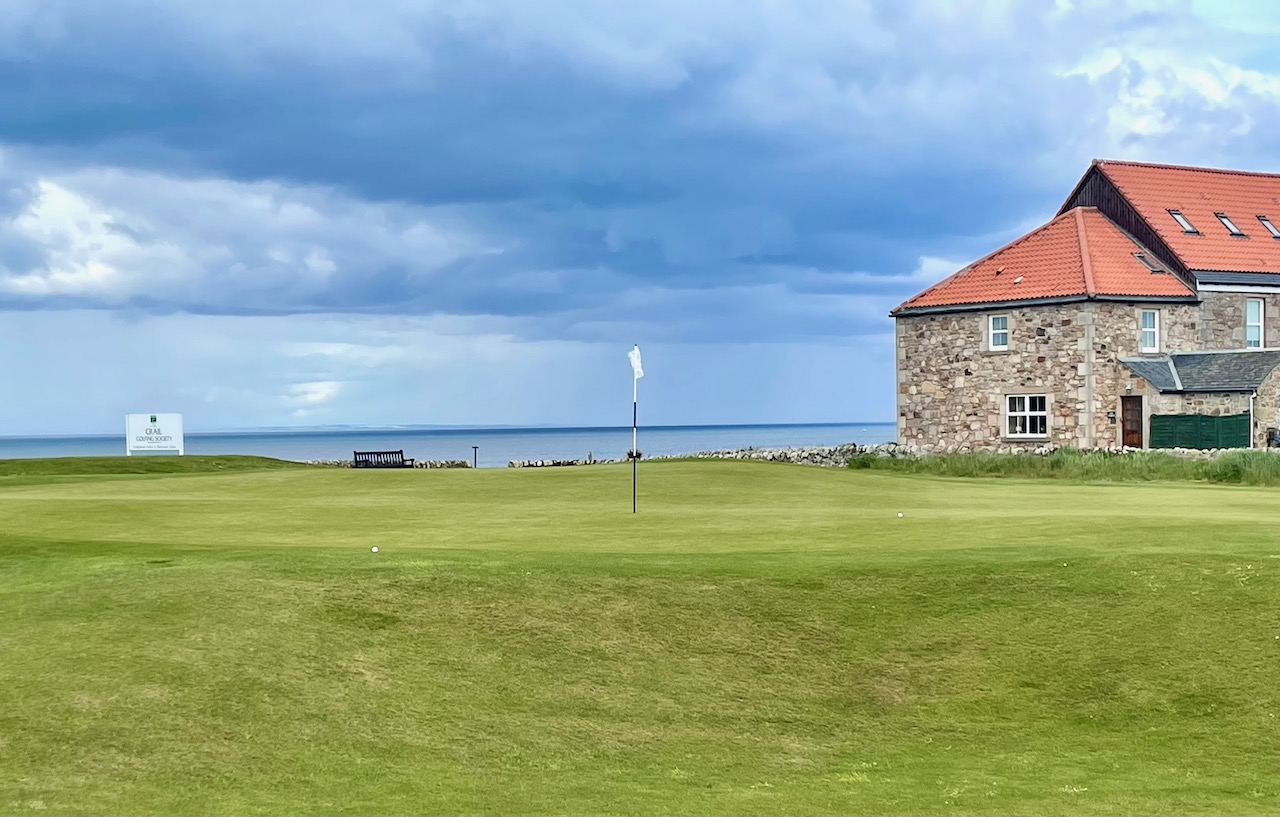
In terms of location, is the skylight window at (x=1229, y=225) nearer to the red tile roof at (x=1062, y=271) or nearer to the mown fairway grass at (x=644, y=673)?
the red tile roof at (x=1062, y=271)

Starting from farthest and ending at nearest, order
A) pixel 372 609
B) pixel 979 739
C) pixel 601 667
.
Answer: pixel 372 609 < pixel 601 667 < pixel 979 739

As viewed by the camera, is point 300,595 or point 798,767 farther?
point 300,595

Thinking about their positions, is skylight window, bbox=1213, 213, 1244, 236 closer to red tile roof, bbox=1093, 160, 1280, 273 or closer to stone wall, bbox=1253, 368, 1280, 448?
red tile roof, bbox=1093, 160, 1280, 273

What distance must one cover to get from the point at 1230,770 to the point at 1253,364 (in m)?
39.5

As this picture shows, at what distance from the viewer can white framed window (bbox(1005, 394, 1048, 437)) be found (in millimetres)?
46375

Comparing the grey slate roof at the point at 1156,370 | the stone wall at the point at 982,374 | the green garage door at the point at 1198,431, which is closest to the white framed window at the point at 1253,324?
the grey slate roof at the point at 1156,370

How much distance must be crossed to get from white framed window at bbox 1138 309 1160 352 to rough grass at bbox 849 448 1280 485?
6.25 meters

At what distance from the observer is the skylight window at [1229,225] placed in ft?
164

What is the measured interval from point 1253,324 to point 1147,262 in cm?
469

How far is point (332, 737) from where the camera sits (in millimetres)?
8594

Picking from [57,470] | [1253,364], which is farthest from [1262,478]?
[57,470]

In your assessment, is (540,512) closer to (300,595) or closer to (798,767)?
(300,595)

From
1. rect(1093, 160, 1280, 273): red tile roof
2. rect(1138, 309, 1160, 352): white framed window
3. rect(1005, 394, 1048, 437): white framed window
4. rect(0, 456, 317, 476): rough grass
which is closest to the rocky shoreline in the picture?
rect(1005, 394, 1048, 437): white framed window

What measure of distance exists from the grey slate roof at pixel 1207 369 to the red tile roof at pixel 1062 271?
2.43m
